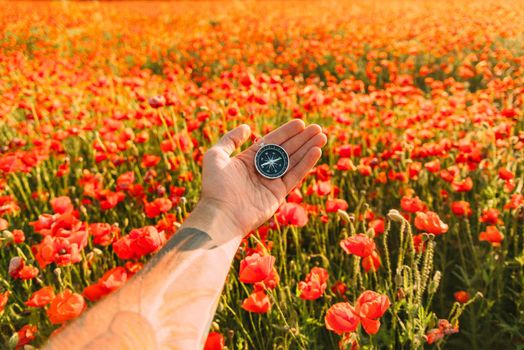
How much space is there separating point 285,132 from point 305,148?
0.11m

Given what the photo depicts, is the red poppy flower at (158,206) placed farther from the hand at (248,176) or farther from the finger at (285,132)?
the finger at (285,132)

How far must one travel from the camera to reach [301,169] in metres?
1.96

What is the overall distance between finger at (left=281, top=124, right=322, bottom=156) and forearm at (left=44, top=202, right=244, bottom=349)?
24.1 inches

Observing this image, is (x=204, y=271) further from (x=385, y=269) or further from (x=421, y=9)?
(x=421, y=9)

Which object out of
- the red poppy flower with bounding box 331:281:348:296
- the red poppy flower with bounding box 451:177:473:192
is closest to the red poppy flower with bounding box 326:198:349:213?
the red poppy flower with bounding box 331:281:348:296

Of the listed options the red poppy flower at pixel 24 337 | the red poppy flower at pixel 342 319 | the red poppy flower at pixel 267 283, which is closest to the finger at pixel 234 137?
the red poppy flower at pixel 267 283

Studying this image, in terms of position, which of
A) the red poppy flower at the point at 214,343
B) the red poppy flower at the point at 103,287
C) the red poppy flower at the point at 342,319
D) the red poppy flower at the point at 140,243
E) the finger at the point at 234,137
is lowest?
the red poppy flower at the point at 214,343

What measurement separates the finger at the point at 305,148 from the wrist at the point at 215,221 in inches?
16.1

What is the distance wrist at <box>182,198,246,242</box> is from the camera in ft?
5.21

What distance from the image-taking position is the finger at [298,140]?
2012mm

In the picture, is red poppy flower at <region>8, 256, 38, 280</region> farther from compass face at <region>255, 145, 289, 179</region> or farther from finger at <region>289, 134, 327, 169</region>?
finger at <region>289, 134, 327, 169</region>

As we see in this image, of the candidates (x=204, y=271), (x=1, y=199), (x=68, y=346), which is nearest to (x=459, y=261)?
(x=204, y=271)

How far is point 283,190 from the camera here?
Result: 1932 mm

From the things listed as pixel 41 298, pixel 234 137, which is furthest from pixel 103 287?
pixel 234 137
